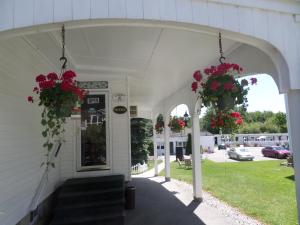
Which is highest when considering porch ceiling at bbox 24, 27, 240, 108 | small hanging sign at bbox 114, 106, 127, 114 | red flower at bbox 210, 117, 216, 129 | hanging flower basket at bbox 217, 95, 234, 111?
porch ceiling at bbox 24, 27, 240, 108

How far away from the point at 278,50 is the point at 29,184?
11.9 feet

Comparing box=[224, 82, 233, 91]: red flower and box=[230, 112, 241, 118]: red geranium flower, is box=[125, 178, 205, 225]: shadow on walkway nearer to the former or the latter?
box=[230, 112, 241, 118]: red geranium flower

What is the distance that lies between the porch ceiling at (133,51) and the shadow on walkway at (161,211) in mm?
2805

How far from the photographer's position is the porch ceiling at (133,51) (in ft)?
11.5

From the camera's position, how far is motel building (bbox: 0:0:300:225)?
2.22 m

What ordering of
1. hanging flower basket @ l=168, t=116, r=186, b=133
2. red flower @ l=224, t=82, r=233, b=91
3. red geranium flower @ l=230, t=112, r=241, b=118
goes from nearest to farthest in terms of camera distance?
red flower @ l=224, t=82, r=233, b=91 < red geranium flower @ l=230, t=112, r=241, b=118 < hanging flower basket @ l=168, t=116, r=186, b=133

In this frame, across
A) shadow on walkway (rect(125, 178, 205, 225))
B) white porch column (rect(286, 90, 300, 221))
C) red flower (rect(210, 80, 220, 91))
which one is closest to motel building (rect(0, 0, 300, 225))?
white porch column (rect(286, 90, 300, 221))

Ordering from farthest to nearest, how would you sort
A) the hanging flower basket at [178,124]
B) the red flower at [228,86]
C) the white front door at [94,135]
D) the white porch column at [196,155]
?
the hanging flower basket at [178,124], the white porch column at [196,155], the white front door at [94,135], the red flower at [228,86]

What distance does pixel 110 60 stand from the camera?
4.91m

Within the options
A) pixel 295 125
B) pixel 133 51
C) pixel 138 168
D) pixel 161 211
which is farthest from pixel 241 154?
pixel 295 125

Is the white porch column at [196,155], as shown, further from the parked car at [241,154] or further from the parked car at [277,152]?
the parked car at [277,152]

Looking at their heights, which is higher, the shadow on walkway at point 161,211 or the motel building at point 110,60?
the motel building at point 110,60

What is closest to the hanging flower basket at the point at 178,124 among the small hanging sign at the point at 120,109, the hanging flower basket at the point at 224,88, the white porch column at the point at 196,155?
the white porch column at the point at 196,155

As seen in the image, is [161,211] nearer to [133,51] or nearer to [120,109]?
[120,109]
